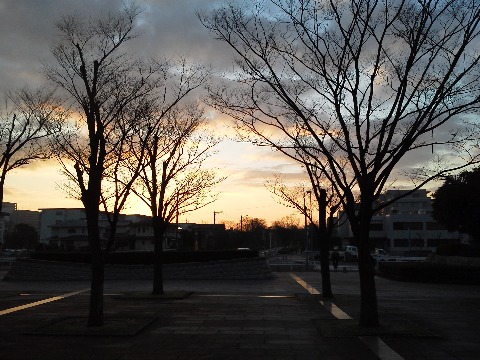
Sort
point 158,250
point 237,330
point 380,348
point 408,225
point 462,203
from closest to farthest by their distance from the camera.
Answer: point 380,348
point 237,330
point 158,250
point 462,203
point 408,225

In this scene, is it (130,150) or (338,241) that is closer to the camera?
(130,150)

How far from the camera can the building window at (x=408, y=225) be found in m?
76.7

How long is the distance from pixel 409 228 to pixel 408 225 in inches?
71.6

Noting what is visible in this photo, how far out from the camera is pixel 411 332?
32.4ft

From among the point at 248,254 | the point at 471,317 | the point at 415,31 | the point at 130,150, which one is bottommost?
the point at 471,317

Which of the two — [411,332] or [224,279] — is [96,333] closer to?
[411,332]

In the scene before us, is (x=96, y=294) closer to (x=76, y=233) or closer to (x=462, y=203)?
(x=462, y=203)

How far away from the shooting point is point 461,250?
33.0m

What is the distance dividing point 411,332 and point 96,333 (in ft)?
19.0

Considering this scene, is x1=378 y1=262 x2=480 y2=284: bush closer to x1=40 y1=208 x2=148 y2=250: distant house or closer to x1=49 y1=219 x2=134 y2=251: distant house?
x1=40 y1=208 x2=148 y2=250: distant house

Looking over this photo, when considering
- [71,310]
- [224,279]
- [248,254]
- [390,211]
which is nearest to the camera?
Answer: [71,310]

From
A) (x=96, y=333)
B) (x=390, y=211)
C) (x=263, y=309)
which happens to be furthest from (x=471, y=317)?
(x=390, y=211)

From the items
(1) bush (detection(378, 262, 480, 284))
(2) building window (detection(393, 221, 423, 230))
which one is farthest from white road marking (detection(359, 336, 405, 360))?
(2) building window (detection(393, 221, 423, 230))

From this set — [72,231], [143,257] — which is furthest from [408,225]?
[143,257]
